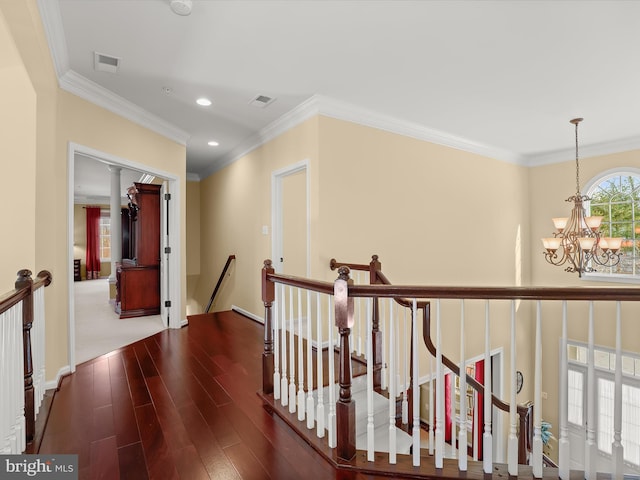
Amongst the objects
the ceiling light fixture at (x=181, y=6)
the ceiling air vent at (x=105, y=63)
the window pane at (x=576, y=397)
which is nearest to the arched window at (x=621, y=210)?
the window pane at (x=576, y=397)

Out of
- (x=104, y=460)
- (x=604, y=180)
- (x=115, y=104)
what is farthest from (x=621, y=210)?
(x=115, y=104)

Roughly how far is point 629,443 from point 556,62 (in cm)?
535

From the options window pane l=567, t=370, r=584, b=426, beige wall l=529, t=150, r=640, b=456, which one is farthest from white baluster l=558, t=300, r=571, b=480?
window pane l=567, t=370, r=584, b=426

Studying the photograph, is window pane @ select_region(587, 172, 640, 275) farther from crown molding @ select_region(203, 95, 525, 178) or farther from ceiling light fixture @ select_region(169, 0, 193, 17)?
ceiling light fixture @ select_region(169, 0, 193, 17)

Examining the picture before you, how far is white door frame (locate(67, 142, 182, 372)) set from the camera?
115 inches

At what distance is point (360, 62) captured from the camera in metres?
2.75

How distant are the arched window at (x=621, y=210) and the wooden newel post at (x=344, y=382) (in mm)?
5487

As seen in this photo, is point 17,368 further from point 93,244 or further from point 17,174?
point 93,244

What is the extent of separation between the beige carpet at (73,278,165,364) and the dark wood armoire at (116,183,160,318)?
0.69 ft

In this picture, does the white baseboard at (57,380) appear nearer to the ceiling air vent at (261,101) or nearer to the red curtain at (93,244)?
the ceiling air vent at (261,101)

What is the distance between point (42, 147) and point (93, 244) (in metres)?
9.96

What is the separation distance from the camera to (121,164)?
352 centimetres

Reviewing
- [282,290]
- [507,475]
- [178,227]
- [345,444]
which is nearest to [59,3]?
[282,290]

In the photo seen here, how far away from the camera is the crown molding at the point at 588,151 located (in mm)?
4871
